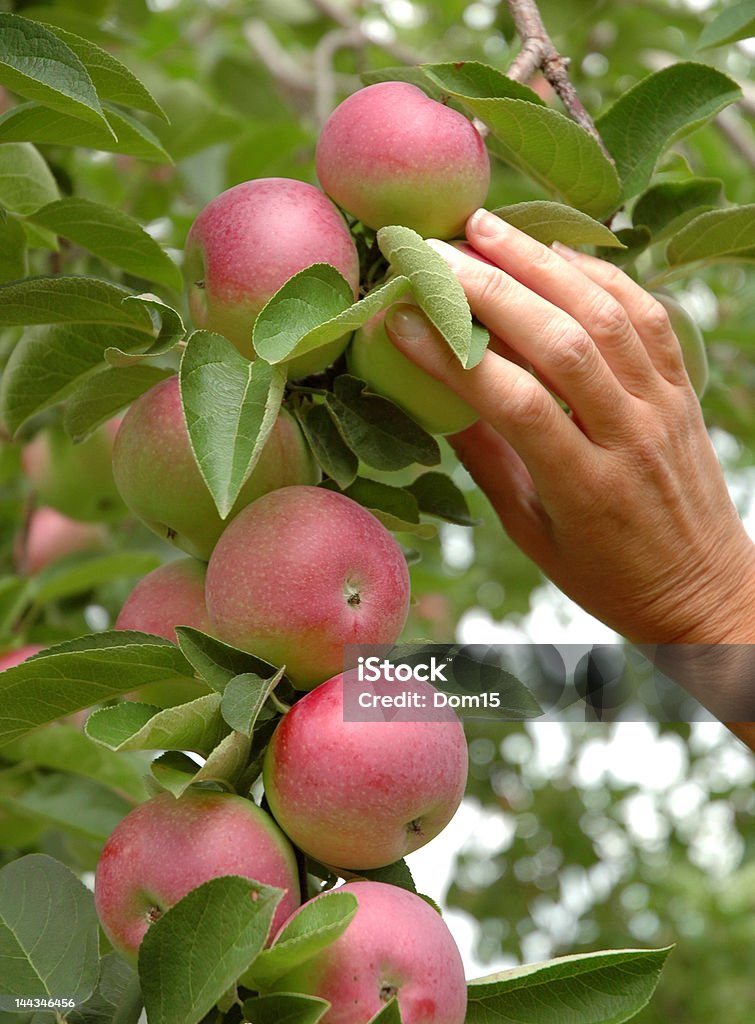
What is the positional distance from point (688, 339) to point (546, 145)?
0.27 meters

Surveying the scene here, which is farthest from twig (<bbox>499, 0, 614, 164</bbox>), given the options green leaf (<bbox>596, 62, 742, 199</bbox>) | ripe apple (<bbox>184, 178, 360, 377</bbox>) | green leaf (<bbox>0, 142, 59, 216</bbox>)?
green leaf (<bbox>0, 142, 59, 216</bbox>)

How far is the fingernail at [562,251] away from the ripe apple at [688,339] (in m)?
0.13

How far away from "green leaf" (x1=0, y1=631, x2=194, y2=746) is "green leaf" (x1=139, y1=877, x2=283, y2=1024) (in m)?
0.16

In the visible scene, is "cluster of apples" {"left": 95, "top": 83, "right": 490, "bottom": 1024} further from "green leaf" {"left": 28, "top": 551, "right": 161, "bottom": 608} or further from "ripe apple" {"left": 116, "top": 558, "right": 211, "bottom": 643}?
"green leaf" {"left": 28, "top": 551, "right": 161, "bottom": 608}

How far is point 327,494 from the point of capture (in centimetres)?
83

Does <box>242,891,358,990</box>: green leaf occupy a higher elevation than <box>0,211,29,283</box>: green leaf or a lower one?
lower

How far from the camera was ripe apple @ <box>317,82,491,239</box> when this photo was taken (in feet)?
2.86

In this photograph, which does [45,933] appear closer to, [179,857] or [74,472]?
[179,857]

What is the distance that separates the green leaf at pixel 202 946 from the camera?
64 cm

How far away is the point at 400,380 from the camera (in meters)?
0.89

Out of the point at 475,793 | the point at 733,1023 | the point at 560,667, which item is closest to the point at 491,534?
the point at 475,793

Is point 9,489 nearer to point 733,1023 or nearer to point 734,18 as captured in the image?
point 734,18

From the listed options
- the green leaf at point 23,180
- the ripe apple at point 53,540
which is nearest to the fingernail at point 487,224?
the green leaf at point 23,180

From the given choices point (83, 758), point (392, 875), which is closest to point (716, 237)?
point (392, 875)
